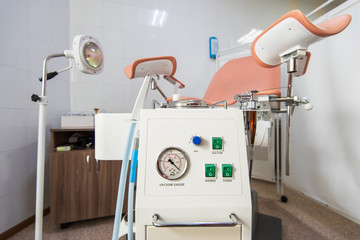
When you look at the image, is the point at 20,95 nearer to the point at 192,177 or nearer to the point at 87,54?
the point at 87,54

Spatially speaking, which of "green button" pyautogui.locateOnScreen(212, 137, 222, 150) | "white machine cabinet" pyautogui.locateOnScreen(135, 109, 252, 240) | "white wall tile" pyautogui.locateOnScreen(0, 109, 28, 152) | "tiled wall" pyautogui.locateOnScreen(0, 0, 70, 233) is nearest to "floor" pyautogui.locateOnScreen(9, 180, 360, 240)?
"tiled wall" pyautogui.locateOnScreen(0, 0, 70, 233)

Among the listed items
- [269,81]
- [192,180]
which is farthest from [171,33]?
[192,180]

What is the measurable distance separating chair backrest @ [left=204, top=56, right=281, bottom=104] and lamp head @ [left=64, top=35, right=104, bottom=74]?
2.98ft

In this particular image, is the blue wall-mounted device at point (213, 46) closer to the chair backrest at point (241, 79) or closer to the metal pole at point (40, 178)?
the chair backrest at point (241, 79)

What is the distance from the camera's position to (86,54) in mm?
738

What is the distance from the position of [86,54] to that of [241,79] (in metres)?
1.19

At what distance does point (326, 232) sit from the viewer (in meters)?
1.07

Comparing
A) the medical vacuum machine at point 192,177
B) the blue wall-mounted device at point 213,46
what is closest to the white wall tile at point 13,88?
the medical vacuum machine at point 192,177

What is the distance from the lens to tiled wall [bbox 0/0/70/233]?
1048 mm

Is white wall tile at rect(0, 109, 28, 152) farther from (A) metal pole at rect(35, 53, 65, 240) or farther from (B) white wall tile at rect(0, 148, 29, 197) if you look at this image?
(A) metal pole at rect(35, 53, 65, 240)

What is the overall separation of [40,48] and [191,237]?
5.41 ft

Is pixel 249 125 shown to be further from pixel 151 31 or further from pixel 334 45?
pixel 151 31

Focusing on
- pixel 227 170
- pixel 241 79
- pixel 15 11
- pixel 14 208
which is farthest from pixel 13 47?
pixel 241 79

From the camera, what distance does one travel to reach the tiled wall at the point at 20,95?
105 centimetres
